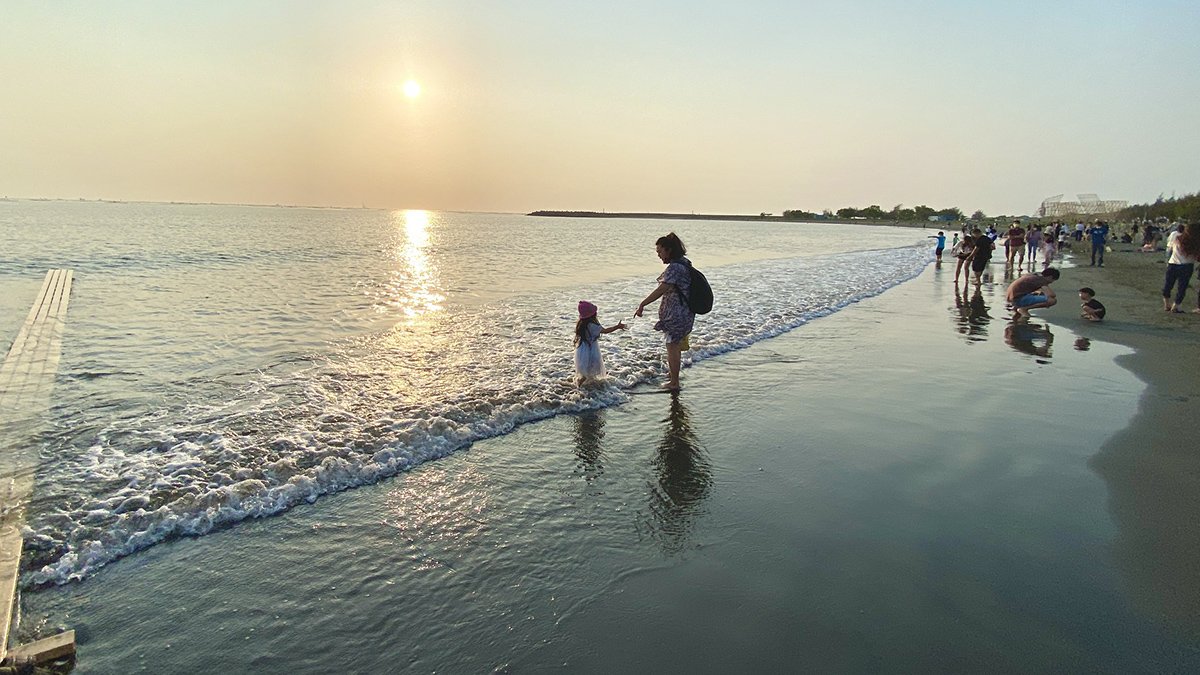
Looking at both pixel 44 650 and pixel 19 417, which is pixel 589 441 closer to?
pixel 44 650

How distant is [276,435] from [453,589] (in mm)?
3527

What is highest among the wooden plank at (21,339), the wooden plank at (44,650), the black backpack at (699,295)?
the black backpack at (699,295)

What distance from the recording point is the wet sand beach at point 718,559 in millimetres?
3029

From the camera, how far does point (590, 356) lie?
25.7 feet

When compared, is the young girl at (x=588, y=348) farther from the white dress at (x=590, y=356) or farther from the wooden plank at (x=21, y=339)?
the wooden plank at (x=21, y=339)

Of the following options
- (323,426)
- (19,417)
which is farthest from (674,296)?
(19,417)

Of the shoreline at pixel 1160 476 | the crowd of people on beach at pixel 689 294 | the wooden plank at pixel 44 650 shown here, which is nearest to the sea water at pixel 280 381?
the crowd of people on beach at pixel 689 294

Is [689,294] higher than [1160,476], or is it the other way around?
[689,294]

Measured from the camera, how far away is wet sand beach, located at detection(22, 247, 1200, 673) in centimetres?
303

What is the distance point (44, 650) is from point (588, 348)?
5757mm

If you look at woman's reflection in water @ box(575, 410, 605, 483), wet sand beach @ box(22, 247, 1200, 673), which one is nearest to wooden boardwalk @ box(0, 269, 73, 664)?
wet sand beach @ box(22, 247, 1200, 673)

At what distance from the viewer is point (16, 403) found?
7070mm

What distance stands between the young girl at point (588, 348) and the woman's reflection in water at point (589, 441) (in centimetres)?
88

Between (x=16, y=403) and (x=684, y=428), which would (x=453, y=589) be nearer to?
(x=684, y=428)
